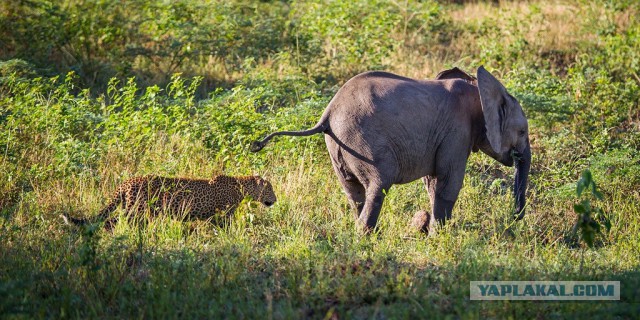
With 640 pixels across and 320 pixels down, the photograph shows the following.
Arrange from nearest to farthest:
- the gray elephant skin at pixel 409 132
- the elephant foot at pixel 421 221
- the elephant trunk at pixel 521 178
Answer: the gray elephant skin at pixel 409 132
the elephant foot at pixel 421 221
the elephant trunk at pixel 521 178

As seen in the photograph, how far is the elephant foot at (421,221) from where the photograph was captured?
7.98 metres

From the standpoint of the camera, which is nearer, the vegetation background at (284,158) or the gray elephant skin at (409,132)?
the vegetation background at (284,158)

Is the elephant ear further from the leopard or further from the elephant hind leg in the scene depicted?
the leopard

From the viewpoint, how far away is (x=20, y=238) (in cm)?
718

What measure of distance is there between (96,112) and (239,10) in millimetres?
3817

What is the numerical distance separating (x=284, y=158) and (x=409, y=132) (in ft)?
8.09

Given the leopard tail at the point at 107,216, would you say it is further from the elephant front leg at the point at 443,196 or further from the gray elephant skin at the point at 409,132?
the elephant front leg at the point at 443,196

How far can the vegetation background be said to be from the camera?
20.2ft

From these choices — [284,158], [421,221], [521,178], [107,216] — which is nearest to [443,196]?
[421,221]

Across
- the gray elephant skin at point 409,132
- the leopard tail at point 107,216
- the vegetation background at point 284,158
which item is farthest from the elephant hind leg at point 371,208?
the leopard tail at point 107,216

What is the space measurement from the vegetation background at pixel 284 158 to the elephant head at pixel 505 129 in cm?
47

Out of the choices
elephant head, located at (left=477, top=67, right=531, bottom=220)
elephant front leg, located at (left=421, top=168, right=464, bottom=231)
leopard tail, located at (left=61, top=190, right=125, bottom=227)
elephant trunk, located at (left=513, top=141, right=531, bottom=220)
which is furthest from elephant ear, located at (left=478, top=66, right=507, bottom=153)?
leopard tail, located at (left=61, top=190, right=125, bottom=227)

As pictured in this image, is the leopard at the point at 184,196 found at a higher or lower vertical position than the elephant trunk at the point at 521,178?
higher

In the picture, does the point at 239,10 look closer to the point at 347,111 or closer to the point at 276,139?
the point at 276,139
